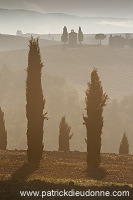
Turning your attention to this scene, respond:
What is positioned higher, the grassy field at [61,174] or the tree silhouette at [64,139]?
the grassy field at [61,174]

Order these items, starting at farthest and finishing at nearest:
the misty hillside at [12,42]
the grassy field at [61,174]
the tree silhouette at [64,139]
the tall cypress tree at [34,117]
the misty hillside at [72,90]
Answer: the misty hillside at [12,42] < the misty hillside at [72,90] < the tree silhouette at [64,139] < the tall cypress tree at [34,117] < the grassy field at [61,174]

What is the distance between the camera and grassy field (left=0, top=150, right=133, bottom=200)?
1504cm

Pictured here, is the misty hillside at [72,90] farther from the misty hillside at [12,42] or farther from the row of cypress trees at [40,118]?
the misty hillside at [12,42]

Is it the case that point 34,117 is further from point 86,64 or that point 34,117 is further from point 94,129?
point 86,64

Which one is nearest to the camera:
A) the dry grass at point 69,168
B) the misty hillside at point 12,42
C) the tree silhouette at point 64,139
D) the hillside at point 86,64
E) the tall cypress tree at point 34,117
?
the dry grass at point 69,168

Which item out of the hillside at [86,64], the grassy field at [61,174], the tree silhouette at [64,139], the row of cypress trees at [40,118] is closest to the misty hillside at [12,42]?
the hillside at [86,64]

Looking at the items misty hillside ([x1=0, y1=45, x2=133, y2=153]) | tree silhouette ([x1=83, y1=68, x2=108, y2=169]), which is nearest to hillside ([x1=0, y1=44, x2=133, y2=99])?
misty hillside ([x1=0, y1=45, x2=133, y2=153])

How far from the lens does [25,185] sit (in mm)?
15055

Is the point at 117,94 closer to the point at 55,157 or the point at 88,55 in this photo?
the point at 88,55

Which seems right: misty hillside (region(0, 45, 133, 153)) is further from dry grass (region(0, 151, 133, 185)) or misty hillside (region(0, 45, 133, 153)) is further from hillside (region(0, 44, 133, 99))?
dry grass (region(0, 151, 133, 185))

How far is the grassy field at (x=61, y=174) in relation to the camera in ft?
49.4

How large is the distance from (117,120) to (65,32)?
63.0 meters

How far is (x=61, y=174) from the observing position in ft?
65.2

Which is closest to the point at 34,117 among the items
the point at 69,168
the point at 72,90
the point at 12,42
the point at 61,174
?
the point at 69,168
